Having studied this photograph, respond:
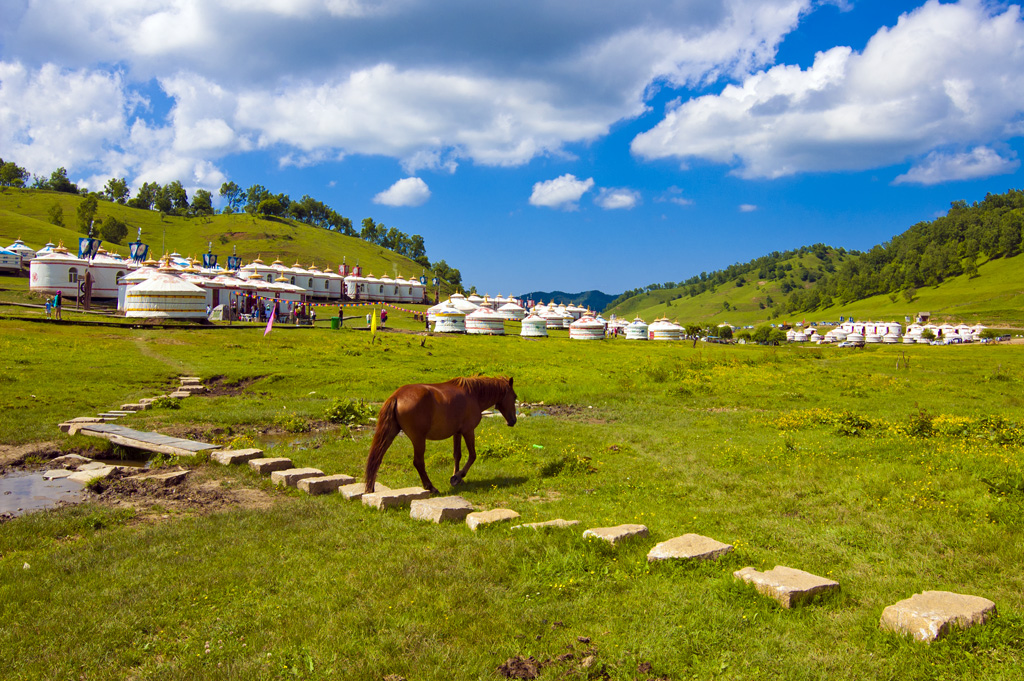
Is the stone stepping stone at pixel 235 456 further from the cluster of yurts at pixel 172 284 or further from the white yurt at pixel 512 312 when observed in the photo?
the white yurt at pixel 512 312

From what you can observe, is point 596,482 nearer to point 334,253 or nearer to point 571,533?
point 571,533

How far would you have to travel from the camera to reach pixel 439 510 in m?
7.81

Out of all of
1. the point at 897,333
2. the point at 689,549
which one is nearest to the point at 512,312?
the point at 897,333

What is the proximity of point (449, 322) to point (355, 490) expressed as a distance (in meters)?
47.6

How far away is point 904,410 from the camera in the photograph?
62.3ft

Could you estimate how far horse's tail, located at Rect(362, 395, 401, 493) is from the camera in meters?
9.00

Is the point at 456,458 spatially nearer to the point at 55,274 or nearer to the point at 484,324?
the point at 484,324

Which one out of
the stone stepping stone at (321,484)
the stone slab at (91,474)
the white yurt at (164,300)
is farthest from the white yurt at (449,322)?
the stone stepping stone at (321,484)

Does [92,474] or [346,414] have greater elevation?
[346,414]

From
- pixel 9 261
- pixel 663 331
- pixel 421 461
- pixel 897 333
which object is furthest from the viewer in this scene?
pixel 897 333

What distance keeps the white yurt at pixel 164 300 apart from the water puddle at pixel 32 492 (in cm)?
3503

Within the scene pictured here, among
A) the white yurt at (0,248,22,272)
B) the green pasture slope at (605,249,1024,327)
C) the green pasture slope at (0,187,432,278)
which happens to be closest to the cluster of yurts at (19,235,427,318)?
the white yurt at (0,248,22,272)

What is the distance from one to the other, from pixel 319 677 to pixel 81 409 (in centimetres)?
1519

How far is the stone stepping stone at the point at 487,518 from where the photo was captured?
7578 millimetres
